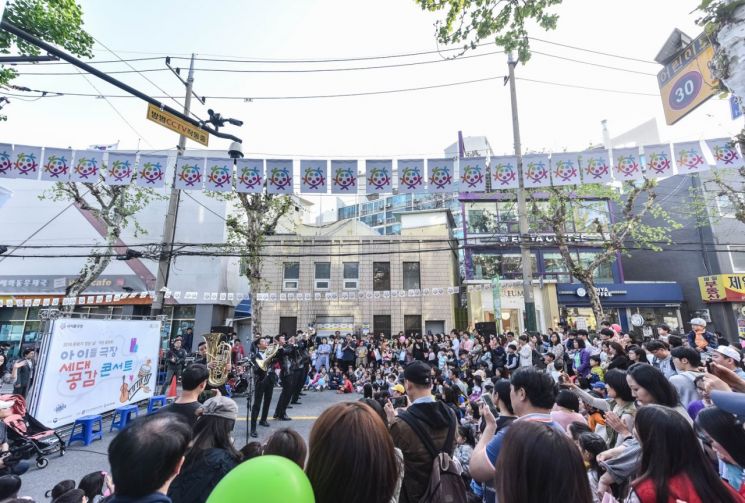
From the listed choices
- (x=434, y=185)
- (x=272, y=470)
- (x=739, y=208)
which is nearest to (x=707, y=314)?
(x=739, y=208)

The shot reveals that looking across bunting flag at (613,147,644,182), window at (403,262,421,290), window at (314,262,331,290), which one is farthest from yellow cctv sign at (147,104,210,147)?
window at (403,262,421,290)

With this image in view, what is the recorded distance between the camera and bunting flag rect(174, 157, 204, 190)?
1006 centimetres

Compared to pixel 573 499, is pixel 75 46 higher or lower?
higher

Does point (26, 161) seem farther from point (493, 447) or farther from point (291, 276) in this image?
point (291, 276)

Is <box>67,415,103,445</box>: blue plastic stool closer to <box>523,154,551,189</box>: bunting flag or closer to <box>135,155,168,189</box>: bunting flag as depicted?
<box>135,155,168,189</box>: bunting flag

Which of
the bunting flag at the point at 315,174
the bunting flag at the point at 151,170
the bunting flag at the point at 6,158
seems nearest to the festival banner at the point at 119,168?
the bunting flag at the point at 151,170

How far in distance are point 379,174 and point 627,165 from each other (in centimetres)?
733

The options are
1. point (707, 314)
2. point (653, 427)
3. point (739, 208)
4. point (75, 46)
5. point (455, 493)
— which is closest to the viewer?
point (653, 427)

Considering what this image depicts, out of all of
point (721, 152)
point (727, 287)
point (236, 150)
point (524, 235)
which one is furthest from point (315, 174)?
point (727, 287)

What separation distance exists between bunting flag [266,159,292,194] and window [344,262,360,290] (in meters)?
12.3

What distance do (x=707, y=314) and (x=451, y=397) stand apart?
946 inches

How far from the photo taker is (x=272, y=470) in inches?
50.3

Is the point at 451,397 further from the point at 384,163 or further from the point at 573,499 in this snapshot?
the point at 384,163

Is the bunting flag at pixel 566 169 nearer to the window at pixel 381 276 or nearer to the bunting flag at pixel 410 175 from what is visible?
the bunting flag at pixel 410 175
